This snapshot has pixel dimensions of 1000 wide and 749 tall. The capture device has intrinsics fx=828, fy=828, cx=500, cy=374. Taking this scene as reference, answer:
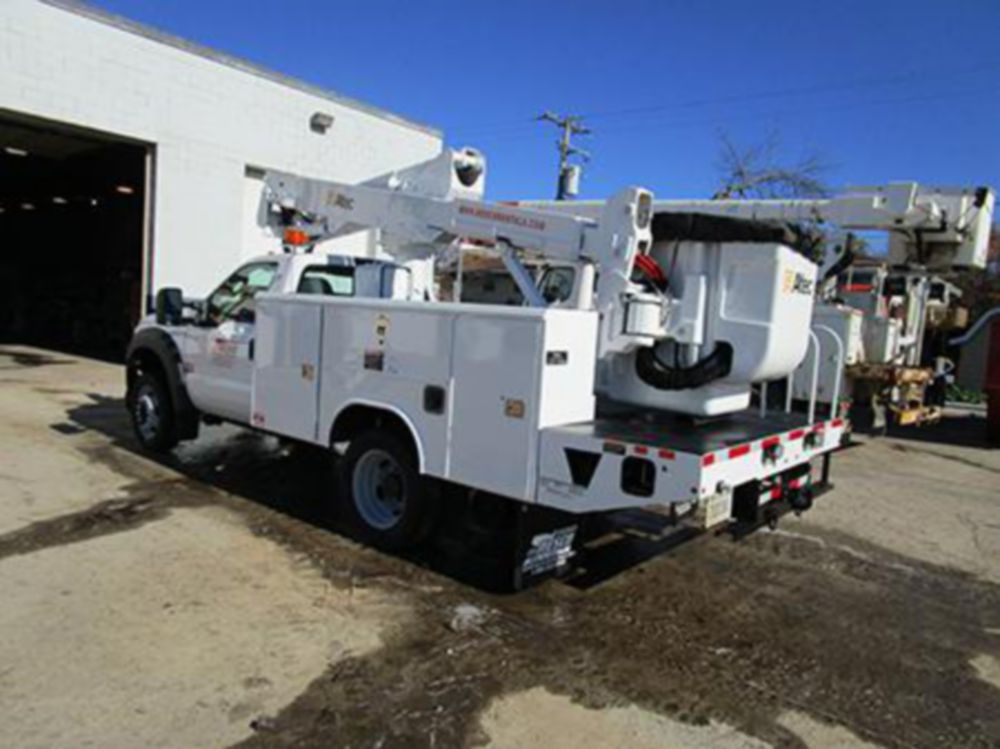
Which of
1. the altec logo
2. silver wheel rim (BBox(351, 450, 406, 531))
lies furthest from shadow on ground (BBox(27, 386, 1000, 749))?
the altec logo

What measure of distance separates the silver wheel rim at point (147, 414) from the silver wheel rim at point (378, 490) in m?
Result: 3.38

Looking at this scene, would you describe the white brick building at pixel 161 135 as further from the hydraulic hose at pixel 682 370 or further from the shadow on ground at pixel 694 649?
the shadow on ground at pixel 694 649

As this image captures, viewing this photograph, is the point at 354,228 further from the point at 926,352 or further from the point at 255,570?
the point at 926,352

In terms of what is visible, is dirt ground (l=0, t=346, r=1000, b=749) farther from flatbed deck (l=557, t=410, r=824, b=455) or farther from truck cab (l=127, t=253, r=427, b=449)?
flatbed deck (l=557, t=410, r=824, b=455)

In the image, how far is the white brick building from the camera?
13961mm

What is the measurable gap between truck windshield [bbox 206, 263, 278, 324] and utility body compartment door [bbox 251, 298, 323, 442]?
0.78 m

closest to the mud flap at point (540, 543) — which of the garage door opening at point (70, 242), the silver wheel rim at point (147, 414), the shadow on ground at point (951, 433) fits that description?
the silver wheel rim at point (147, 414)

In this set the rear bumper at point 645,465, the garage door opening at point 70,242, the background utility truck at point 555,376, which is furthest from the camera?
the garage door opening at point 70,242

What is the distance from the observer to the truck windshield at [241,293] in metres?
7.36

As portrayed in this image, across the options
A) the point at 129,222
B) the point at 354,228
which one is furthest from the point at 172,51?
the point at 354,228

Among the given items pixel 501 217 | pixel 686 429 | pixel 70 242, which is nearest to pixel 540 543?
pixel 686 429

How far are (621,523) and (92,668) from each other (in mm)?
4005

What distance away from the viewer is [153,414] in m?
8.41

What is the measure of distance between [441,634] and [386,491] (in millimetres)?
1656
